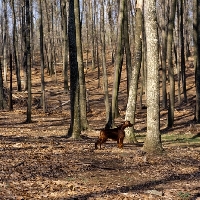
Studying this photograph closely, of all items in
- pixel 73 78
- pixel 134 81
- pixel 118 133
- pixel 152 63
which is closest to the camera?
pixel 152 63

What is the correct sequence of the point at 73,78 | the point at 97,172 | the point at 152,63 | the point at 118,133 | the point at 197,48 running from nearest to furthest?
the point at 97,172
the point at 152,63
the point at 118,133
the point at 73,78
the point at 197,48

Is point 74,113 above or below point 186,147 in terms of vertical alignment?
above

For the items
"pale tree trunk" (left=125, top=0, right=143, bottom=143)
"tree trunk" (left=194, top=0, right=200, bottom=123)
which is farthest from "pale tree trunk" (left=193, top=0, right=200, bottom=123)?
"pale tree trunk" (left=125, top=0, right=143, bottom=143)

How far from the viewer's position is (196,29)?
789 inches

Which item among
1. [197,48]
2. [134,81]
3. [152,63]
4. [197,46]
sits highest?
[197,46]

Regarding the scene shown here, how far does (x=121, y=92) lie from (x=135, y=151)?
2587 cm

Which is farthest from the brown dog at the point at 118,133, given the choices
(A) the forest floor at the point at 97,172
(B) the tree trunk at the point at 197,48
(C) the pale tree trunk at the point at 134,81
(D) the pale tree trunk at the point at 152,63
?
(B) the tree trunk at the point at 197,48

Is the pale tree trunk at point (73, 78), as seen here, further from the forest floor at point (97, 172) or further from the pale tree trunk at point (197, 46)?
the pale tree trunk at point (197, 46)

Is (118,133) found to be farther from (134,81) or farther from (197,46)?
(197,46)

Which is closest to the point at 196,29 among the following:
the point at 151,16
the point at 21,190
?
the point at 151,16

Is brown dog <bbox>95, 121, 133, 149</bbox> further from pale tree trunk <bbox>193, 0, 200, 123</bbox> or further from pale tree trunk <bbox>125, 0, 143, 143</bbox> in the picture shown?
pale tree trunk <bbox>193, 0, 200, 123</bbox>

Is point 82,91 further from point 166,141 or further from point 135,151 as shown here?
point 135,151

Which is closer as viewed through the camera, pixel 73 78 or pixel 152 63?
pixel 152 63

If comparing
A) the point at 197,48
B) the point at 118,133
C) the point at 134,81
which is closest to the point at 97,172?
the point at 118,133
